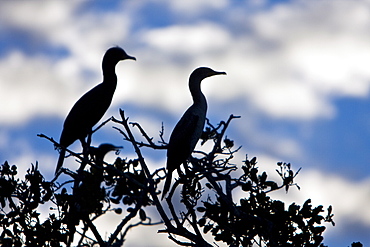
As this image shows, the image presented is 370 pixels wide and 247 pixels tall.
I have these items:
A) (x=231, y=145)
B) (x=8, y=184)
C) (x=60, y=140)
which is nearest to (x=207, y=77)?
(x=231, y=145)

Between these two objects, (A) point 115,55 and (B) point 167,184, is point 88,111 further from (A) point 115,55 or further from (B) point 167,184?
(B) point 167,184

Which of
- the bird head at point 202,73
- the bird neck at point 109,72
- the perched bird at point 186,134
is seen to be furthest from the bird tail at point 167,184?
the bird neck at point 109,72

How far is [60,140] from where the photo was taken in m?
8.04

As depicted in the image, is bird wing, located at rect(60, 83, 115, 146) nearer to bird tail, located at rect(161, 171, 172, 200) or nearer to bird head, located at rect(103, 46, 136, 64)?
bird head, located at rect(103, 46, 136, 64)

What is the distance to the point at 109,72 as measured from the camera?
320 inches

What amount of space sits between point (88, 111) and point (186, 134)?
81.2 inches

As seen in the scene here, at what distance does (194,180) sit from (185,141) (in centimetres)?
77

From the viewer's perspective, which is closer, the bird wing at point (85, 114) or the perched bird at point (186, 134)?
the perched bird at point (186, 134)

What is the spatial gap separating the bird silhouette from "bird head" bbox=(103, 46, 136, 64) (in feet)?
0.68

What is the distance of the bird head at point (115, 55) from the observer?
8250 mm

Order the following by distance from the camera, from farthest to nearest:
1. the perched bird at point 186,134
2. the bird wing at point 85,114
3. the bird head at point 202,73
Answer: the bird wing at point 85,114
the bird head at point 202,73
the perched bird at point 186,134

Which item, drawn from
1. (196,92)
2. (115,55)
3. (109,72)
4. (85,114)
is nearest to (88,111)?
(85,114)

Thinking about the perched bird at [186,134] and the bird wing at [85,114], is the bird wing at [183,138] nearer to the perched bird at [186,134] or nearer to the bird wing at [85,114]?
the perched bird at [186,134]

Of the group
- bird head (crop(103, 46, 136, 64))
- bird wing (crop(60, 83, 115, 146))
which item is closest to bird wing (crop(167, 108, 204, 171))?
bird wing (crop(60, 83, 115, 146))
